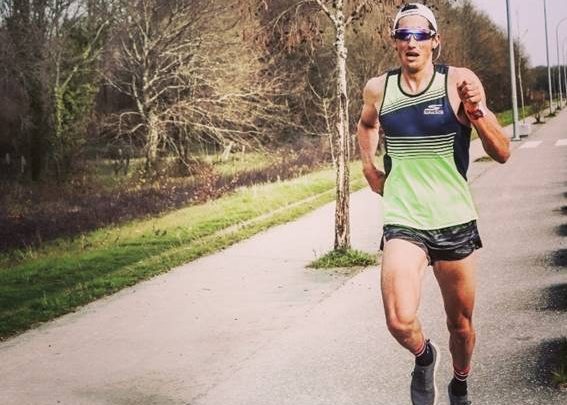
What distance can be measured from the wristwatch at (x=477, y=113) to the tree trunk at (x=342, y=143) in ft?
19.0

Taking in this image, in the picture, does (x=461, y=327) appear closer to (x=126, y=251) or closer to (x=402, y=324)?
(x=402, y=324)

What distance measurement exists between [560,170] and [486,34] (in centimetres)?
5291

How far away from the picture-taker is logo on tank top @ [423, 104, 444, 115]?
131 inches

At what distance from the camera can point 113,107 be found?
96.4ft

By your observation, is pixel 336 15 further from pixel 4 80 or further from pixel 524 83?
pixel 524 83

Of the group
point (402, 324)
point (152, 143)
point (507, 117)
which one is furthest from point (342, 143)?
point (507, 117)

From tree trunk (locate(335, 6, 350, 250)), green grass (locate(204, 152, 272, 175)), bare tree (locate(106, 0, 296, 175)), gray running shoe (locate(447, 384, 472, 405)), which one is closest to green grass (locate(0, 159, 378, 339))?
tree trunk (locate(335, 6, 350, 250))

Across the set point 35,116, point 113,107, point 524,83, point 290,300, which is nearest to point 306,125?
point 113,107

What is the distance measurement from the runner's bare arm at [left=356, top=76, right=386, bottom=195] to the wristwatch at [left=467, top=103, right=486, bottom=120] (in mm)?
530

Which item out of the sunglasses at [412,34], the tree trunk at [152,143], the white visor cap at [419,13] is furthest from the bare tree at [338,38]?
the tree trunk at [152,143]

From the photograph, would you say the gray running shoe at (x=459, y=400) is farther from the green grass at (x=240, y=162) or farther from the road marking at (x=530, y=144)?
the road marking at (x=530, y=144)

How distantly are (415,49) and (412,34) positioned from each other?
0.25 ft

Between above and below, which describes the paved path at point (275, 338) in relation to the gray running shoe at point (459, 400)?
below

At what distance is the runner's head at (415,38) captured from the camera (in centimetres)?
343
